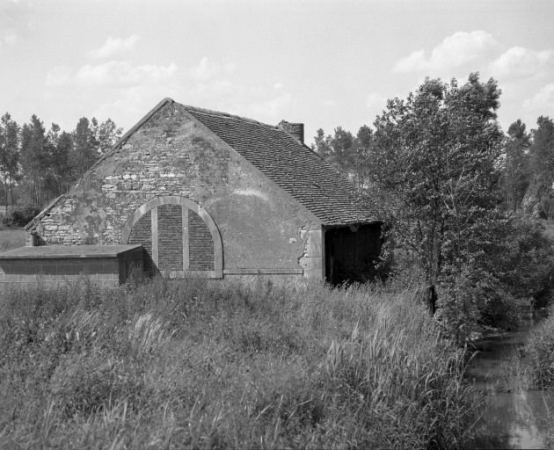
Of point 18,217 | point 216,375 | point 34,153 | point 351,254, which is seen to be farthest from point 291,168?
point 34,153

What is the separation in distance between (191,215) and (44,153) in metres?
49.7

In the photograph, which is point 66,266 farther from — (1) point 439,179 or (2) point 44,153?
(2) point 44,153

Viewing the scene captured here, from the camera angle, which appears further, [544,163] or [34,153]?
[544,163]

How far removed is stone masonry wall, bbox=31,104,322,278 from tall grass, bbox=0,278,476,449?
4814 mm

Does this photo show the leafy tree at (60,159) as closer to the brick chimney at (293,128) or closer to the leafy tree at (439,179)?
the brick chimney at (293,128)

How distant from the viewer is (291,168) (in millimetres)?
22812

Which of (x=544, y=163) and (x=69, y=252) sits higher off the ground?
(x=544, y=163)

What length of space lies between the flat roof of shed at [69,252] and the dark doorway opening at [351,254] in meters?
5.59

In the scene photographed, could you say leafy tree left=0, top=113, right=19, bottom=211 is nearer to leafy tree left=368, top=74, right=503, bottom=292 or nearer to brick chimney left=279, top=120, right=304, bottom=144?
brick chimney left=279, top=120, right=304, bottom=144

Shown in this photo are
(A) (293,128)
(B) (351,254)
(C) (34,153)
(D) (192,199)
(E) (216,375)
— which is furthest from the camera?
(C) (34,153)

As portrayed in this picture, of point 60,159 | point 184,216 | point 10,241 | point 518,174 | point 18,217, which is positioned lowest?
point 10,241

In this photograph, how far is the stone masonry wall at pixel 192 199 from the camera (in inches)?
759

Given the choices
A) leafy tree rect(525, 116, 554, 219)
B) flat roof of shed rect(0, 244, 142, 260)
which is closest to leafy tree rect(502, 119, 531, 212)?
leafy tree rect(525, 116, 554, 219)

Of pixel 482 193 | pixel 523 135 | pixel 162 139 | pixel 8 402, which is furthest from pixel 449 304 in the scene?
pixel 523 135
